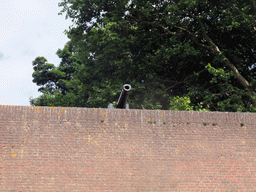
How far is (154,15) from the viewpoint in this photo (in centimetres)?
1514

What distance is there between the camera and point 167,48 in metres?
14.2

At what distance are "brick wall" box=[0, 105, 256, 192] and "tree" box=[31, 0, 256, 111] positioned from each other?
6.84 m

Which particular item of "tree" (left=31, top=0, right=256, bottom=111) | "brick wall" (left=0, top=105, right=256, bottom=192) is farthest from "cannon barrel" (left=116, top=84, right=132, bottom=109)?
"tree" (left=31, top=0, right=256, bottom=111)

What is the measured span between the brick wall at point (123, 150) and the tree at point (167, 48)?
22.4ft

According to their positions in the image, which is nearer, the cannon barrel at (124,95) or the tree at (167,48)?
the cannon barrel at (124,95)

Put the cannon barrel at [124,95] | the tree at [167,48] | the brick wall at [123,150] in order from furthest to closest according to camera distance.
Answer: the tree at [167,48]
the cannon barrel at [124,95]
the brick wall at [123,150]

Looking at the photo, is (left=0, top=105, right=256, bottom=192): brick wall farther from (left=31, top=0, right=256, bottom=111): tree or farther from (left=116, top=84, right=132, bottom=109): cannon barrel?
(left=31, top=0, right=256, bottom=111): tree

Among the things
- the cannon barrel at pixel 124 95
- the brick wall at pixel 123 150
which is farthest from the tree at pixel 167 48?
the brick wall at pixel 123 150

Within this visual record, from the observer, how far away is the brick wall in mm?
6000

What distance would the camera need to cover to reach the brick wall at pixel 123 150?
6.00m

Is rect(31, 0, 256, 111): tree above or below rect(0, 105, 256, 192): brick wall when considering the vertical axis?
above

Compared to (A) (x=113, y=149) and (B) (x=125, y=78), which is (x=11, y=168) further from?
(B) (x=125, y=78)

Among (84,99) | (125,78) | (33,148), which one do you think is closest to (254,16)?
(125,78)

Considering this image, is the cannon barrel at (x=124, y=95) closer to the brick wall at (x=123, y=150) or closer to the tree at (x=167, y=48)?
the brick wall at (x=123, y=150)
